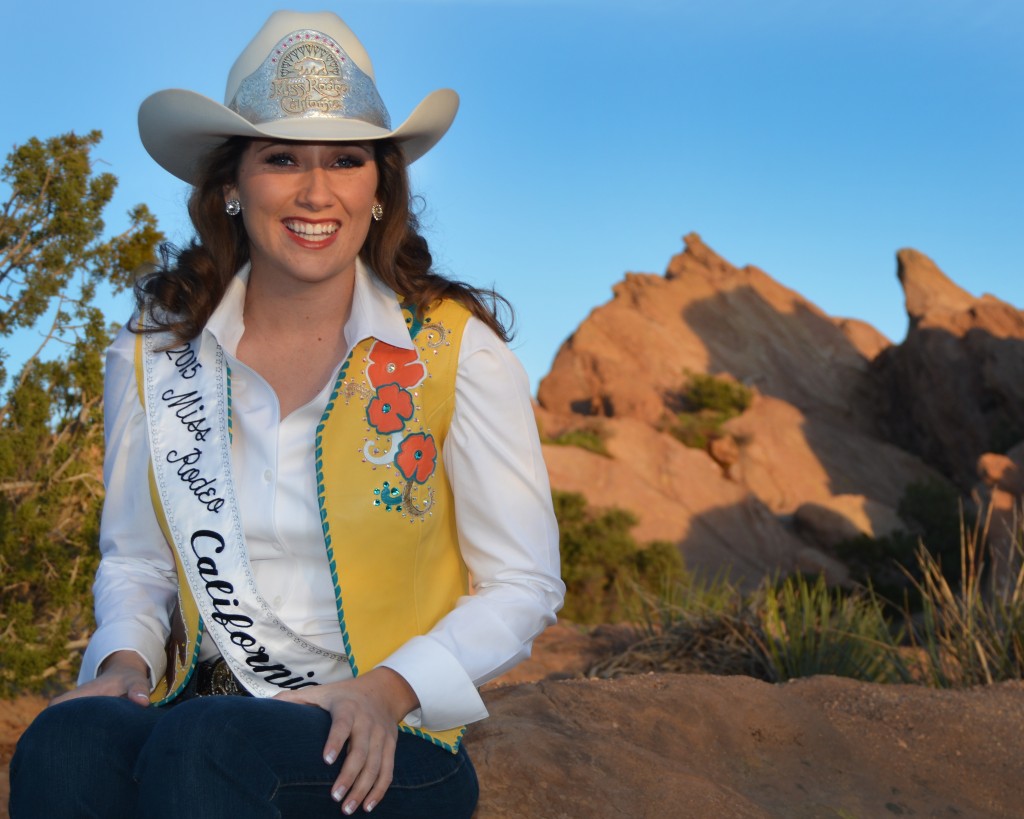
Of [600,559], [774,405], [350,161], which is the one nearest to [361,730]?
[350,161]

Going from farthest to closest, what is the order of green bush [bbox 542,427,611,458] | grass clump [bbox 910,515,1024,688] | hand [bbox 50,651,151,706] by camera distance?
green bush [bbox 542,427,611,458], grass clump [bbox 910,515,1024,688], hand [bbox 50,651,151,706]

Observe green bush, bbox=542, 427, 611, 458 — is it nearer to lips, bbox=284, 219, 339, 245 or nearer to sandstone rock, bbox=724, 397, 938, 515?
sandstone rock, bbox=724, 397, 938, 515

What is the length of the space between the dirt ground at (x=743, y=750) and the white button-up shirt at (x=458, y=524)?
1122mm

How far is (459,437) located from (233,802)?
884 millimetres

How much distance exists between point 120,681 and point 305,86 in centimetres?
129

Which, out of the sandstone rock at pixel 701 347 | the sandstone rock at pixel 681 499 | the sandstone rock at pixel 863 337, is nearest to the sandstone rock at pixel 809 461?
the sandstone rock at pixel 681 499

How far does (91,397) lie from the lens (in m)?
6.45

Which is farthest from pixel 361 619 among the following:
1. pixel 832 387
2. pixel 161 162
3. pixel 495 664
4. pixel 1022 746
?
pixel 832 387

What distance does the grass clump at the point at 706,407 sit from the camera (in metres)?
29.8

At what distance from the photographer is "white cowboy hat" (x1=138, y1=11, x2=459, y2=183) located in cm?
251

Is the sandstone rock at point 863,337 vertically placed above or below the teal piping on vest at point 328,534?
above

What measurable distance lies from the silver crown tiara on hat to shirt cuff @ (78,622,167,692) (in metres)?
1.13

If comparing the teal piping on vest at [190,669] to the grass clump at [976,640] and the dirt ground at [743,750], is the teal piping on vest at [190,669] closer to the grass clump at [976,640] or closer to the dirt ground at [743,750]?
the dirt ground at [743,750]

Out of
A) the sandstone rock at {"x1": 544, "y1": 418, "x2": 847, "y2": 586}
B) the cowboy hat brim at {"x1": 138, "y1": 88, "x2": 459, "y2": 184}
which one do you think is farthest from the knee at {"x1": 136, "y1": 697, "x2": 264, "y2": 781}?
the sandstone rock at {"x1": 544, "y1": 418, "x2": 847, "y2": 586}
